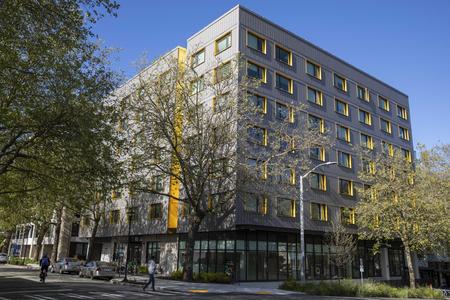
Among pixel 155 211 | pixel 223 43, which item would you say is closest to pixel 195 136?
pixel 223 43

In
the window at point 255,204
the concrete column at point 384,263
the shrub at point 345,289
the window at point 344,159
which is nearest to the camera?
the shrub at point 345,289

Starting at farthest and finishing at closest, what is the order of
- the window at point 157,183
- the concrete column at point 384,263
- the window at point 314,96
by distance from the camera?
1. the concrete column at point 384,263
2. the window at point 314,96
3. the window at point 157,183

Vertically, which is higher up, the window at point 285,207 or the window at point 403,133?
the window at point 403,133

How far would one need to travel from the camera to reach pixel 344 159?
45094mm

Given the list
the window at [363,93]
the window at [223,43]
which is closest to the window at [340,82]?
the window at [363,93]

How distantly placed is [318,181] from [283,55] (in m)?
12.6

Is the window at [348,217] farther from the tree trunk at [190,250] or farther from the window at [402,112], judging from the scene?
the window at [402,112]

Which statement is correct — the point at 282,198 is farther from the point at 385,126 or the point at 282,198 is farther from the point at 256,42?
the point at 385,126

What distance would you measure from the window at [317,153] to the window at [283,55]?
8.68 metres

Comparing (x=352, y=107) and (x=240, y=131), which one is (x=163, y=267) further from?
(x=352, y=107)

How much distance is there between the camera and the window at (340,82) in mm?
46000

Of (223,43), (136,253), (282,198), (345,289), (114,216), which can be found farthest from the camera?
(114,216)

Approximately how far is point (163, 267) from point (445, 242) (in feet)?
87.9

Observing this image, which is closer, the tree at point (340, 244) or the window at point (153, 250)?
the tree at point (340, 244)
